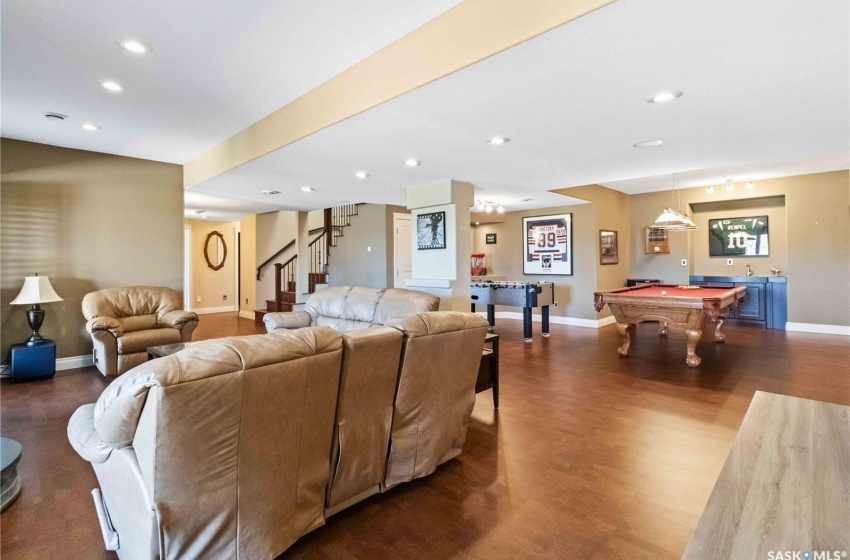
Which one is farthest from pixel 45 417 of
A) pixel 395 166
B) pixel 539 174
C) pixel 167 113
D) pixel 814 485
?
pixel 539 174

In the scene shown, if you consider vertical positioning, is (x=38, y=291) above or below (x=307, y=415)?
above

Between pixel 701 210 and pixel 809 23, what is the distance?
7.36 meters

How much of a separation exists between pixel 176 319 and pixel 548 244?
22.1ft

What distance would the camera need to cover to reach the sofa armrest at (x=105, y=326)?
4.23 meters

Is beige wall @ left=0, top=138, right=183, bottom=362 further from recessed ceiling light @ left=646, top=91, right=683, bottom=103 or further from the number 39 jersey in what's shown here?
the number 39 jersey

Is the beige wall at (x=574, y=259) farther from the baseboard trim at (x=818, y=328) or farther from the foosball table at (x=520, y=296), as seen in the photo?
the baseboard trim at (x=818, y=328)

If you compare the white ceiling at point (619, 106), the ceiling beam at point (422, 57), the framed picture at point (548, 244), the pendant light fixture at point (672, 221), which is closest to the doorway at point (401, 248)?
the white ceiling at point (619, 106)

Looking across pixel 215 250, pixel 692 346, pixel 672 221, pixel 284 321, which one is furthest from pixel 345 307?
pixel 215 250

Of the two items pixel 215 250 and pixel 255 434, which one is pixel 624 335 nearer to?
pixel 255 434

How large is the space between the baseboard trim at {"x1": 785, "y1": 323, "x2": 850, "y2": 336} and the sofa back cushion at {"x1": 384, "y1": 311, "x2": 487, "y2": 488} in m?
7.52

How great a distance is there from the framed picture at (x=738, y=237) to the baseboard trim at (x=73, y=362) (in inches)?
411

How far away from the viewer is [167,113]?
3760 millimetres

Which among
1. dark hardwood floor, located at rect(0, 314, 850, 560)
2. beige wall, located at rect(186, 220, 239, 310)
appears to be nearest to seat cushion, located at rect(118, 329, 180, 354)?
dark hardwood floor, located at rect(0, 314, 850, 560)

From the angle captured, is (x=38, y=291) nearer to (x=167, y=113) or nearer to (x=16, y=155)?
(x=16, y=155)
